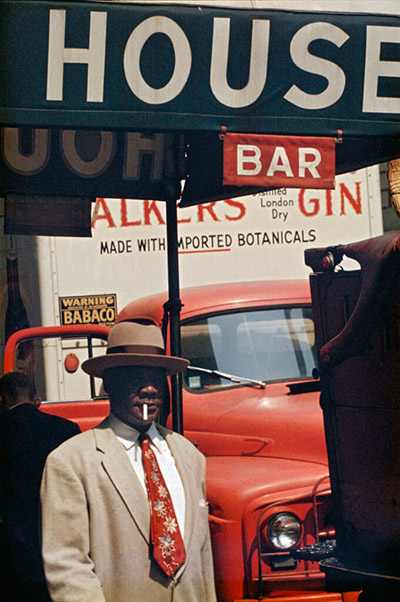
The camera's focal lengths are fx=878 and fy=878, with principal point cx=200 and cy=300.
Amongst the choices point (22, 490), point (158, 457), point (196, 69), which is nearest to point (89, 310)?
point (22, 490)

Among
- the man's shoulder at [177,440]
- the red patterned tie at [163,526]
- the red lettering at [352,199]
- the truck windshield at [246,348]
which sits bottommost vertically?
the red patterned tie at [163,526]

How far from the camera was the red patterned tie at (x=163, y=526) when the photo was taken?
10.4 ft

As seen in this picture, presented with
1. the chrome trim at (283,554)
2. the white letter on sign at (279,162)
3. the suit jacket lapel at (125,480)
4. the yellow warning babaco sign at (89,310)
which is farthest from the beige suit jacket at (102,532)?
the yellow warning babaco sign at (89,310)

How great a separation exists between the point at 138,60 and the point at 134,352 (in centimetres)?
115

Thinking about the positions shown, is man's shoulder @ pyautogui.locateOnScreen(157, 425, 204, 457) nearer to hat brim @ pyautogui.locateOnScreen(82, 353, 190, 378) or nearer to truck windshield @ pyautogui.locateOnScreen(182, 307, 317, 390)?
hat brim @ pyautogui.locateOnScreen(82, 353, 190, 378)

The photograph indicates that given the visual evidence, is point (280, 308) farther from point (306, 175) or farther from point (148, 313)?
point (306, 175)

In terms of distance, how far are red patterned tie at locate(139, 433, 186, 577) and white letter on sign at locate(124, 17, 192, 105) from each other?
1.40 m

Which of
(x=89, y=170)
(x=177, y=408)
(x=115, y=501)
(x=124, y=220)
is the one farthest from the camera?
(x=124, y=220)

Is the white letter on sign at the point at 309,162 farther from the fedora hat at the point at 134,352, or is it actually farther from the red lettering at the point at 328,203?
the red lettering at the point at 328,203

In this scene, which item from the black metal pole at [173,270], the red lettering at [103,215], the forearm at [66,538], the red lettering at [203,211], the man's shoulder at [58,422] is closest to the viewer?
the forearm at [66,538]

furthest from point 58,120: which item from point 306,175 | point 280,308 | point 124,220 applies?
point 124,220

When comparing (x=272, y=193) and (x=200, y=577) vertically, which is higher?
(x=272, y=193)

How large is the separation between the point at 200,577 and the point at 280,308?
2.55 m

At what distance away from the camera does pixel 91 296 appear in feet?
22.1
